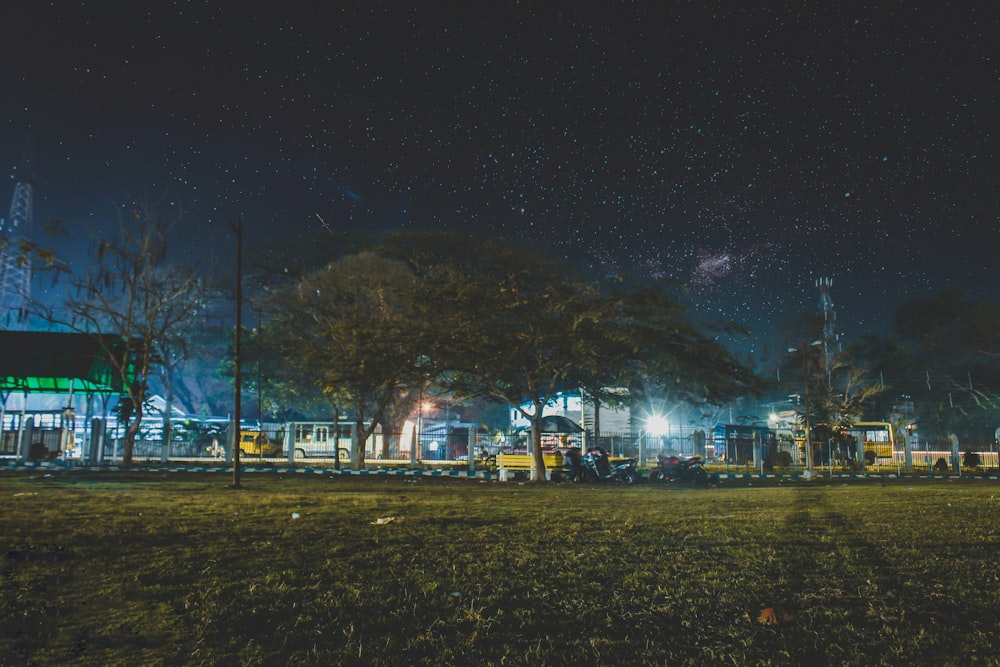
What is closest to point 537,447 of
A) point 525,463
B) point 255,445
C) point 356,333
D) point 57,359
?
point 525,463

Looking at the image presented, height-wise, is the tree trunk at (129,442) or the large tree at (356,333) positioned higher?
the large tree at (356,333)

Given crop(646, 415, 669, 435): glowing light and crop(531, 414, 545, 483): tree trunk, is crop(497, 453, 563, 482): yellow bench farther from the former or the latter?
crop(646, 415, 669, 435): glowing light

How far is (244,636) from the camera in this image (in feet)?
13.0

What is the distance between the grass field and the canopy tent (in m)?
22.3

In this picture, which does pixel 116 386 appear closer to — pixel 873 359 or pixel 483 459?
pixel 483 459

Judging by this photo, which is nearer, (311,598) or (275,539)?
(311,598)

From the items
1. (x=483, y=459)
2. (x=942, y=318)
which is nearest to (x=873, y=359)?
(x=942, y=318)

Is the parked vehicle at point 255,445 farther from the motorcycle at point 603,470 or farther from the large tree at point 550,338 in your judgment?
the motorcycle at point 603,470

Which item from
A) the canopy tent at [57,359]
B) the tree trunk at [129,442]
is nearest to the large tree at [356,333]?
the tree trunk at [129,442]

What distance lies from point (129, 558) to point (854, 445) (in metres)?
40.7

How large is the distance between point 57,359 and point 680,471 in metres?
24.7

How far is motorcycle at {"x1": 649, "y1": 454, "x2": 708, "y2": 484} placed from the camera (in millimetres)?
22750

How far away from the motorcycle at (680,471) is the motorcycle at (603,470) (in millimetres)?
874

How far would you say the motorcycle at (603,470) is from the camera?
22.7 metres
